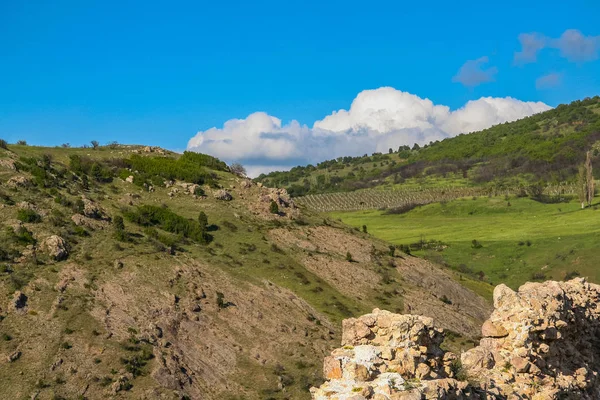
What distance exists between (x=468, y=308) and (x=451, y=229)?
69.2 m

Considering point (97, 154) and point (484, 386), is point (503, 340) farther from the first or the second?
point (97, 154)

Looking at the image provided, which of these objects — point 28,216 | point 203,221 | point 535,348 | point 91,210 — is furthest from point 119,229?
point 535,348

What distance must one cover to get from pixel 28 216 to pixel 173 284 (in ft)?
48.9

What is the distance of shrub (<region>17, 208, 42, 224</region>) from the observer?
5741 cm

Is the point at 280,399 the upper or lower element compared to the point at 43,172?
lower

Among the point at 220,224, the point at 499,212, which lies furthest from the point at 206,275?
the point at 499,212

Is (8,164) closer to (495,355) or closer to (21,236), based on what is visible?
(21,236)

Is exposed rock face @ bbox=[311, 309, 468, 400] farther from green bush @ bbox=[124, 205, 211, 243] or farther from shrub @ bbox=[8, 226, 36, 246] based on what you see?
green bush @ bbox=[124, 205, 211, 243]

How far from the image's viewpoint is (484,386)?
17359 millimetres

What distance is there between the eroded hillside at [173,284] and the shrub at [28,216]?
0.43ft

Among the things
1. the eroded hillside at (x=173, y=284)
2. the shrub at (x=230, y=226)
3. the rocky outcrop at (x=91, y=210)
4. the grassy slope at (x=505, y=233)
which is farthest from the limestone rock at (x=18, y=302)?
the grassy slope at (x=505, y=233)

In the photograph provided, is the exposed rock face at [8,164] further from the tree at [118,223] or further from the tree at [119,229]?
the tree at [118,223]

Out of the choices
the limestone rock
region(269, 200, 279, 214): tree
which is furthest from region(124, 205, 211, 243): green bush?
the limestone rock

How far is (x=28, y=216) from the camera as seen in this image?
189 feet
